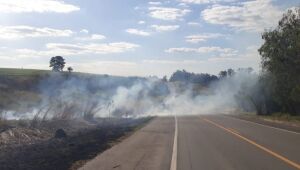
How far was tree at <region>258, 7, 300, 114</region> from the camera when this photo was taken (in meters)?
44.3

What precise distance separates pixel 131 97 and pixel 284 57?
30.0 meters

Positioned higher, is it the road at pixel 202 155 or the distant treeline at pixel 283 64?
the distant treeline at pixel 283 64

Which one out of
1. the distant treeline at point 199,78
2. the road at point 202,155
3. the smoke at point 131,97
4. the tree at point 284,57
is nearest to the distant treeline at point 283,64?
the tree at point 284,57

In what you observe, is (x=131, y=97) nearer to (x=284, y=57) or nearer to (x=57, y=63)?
(x=284, y=57)

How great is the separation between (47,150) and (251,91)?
4739cm

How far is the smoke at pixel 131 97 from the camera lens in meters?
50.4

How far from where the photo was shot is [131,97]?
235ft

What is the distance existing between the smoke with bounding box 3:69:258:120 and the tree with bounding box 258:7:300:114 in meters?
13.6

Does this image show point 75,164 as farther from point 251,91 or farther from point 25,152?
point 251,91

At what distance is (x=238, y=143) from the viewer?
805 inches

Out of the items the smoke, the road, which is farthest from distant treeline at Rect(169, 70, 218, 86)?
the road

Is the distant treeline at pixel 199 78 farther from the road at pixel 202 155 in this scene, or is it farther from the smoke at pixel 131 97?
the road at pixel 202 155

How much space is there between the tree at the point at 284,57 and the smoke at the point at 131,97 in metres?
13.6

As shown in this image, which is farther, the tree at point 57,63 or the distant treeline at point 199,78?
the distant treeline at point 199,78
